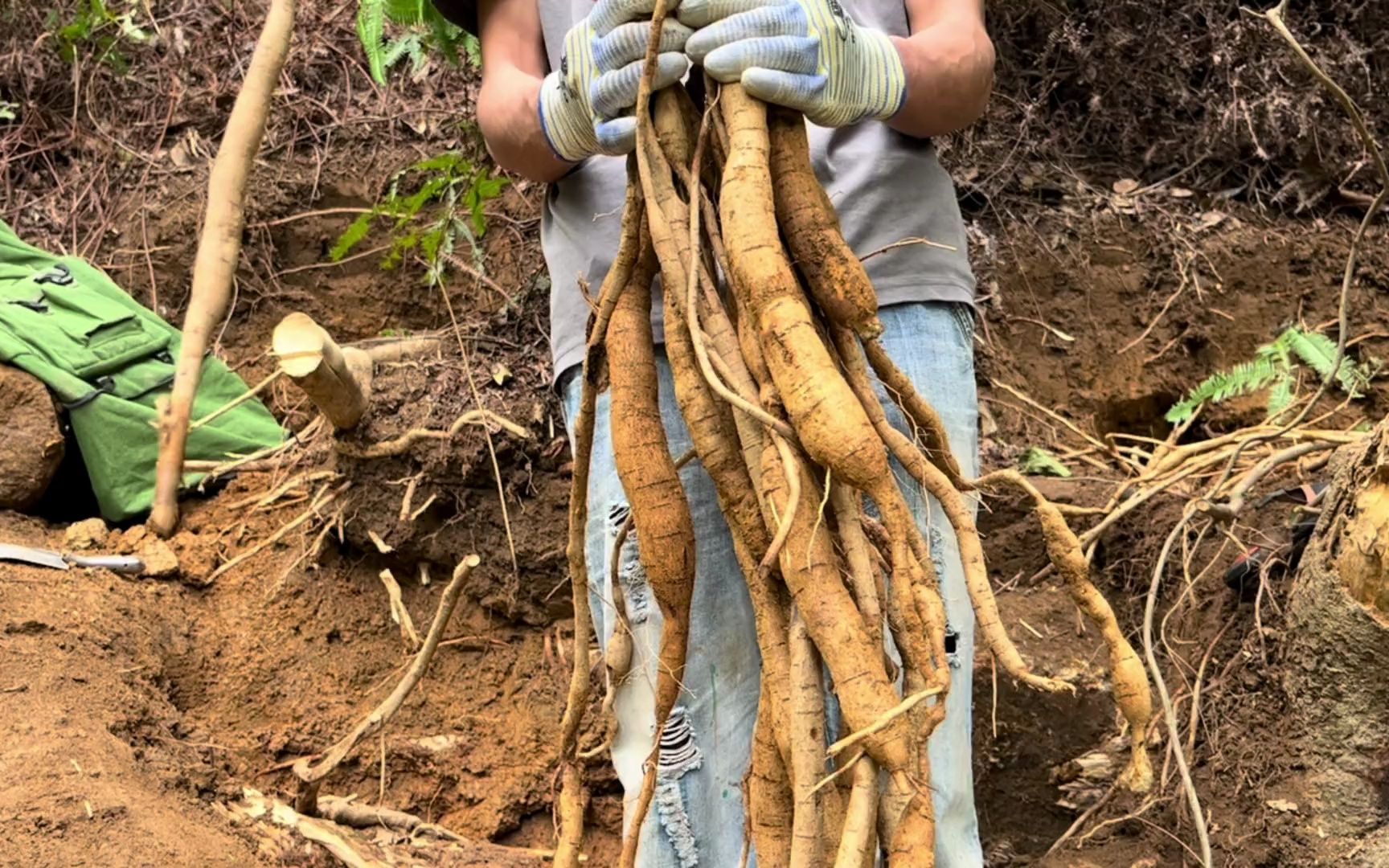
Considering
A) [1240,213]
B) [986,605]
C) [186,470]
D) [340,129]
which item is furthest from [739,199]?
[340,129]

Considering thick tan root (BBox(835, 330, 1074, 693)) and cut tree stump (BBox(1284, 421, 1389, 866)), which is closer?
thick tan root (BBox(835, 330, 1074, 693))

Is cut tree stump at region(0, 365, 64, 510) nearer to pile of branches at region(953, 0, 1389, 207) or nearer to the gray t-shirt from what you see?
the gray t-shirt

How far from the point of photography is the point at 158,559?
2.96 m

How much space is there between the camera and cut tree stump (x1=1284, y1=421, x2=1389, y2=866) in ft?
6.11

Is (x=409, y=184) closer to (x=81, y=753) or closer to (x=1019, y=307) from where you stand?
(x=1019, y=307)

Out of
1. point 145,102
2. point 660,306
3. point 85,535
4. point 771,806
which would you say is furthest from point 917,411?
point 145,102

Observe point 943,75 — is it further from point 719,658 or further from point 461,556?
point 461,556

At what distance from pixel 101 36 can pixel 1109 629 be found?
4310mm

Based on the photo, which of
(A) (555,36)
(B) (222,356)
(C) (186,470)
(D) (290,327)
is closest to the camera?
(A) (555,36)

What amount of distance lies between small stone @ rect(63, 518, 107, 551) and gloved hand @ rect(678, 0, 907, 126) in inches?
87.0

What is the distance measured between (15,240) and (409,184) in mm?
1144

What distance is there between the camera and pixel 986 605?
1.41 metres

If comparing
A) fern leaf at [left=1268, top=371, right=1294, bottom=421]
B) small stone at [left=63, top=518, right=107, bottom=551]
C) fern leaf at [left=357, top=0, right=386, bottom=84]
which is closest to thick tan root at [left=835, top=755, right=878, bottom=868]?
fern leaf at [left=357, top=0, right=386, bottom=84]

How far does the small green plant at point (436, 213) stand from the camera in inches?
124
